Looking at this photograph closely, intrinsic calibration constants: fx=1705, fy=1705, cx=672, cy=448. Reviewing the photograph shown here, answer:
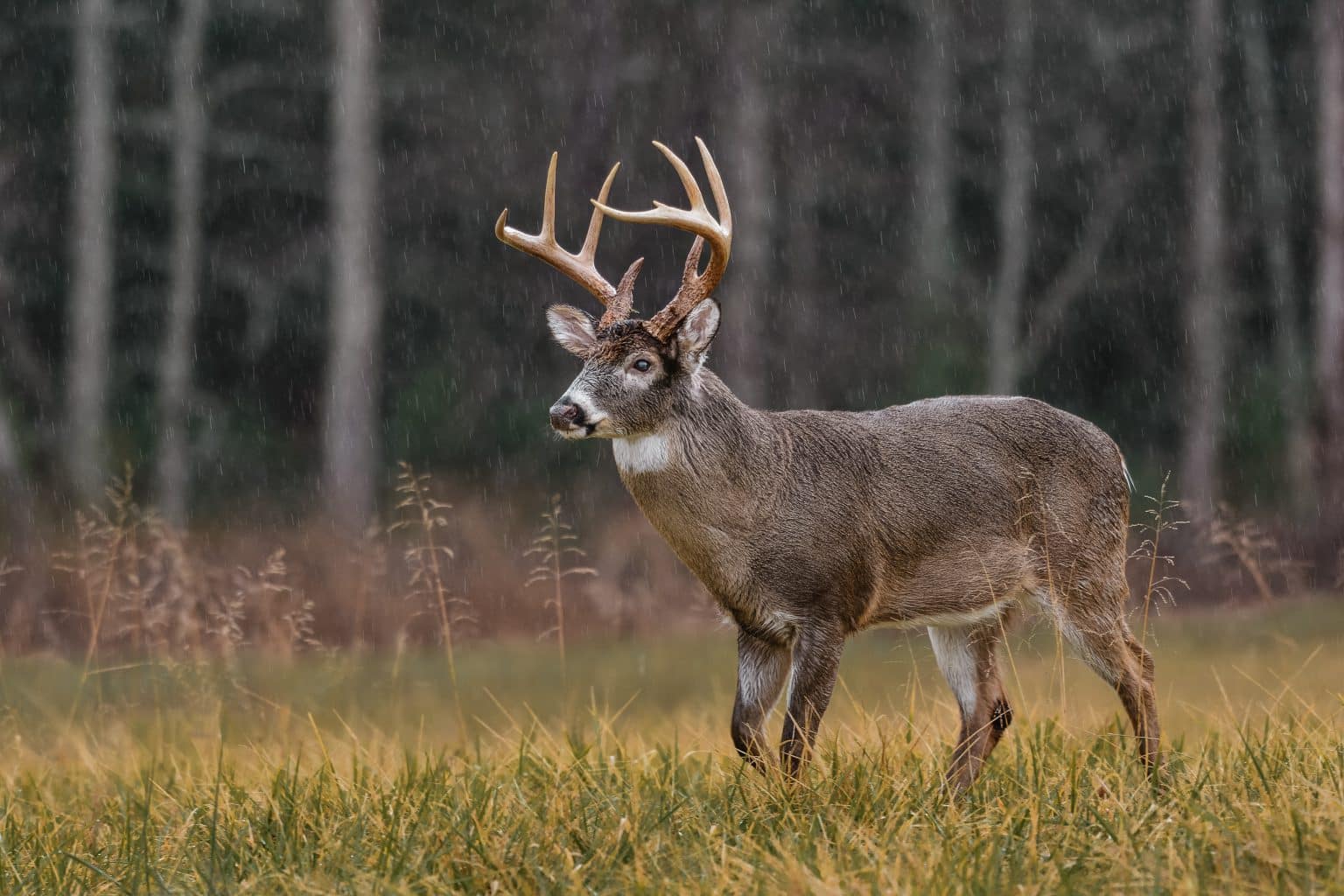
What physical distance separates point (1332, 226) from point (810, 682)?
9.46 metres

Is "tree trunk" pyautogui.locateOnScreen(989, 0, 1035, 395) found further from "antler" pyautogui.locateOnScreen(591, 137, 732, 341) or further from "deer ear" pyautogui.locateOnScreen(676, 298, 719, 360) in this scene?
"deer ear" pyautogui.locateOnScreen(676, 298, 719, 360)

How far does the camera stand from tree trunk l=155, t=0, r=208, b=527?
16.8 m

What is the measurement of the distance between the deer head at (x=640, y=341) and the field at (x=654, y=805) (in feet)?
3.48

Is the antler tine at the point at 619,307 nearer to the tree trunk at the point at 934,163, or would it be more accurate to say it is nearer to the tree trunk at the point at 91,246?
the tree trunk at the point at 91,246

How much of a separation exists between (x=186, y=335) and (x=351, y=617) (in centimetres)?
726

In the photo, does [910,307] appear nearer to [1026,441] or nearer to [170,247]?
[170,247]

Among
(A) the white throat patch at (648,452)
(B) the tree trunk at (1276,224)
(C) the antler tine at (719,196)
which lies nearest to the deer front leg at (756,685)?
(A) the white throat patch at (648,452)

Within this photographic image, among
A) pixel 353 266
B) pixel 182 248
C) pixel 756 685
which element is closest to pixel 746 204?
pixel 353 266

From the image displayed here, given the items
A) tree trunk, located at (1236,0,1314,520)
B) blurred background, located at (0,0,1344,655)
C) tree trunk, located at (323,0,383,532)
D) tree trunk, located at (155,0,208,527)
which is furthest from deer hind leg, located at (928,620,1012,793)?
tree trunk, located at (155,0,208,527)

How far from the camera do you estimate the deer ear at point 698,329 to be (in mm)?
5773

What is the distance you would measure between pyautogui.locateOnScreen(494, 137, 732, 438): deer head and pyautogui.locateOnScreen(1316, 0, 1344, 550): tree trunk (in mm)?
8328

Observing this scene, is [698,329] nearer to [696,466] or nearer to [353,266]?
[696,466]

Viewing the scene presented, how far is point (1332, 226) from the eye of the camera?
527 inches

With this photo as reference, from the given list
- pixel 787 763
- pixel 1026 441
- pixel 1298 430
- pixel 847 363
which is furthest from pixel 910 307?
pixel 787 763
